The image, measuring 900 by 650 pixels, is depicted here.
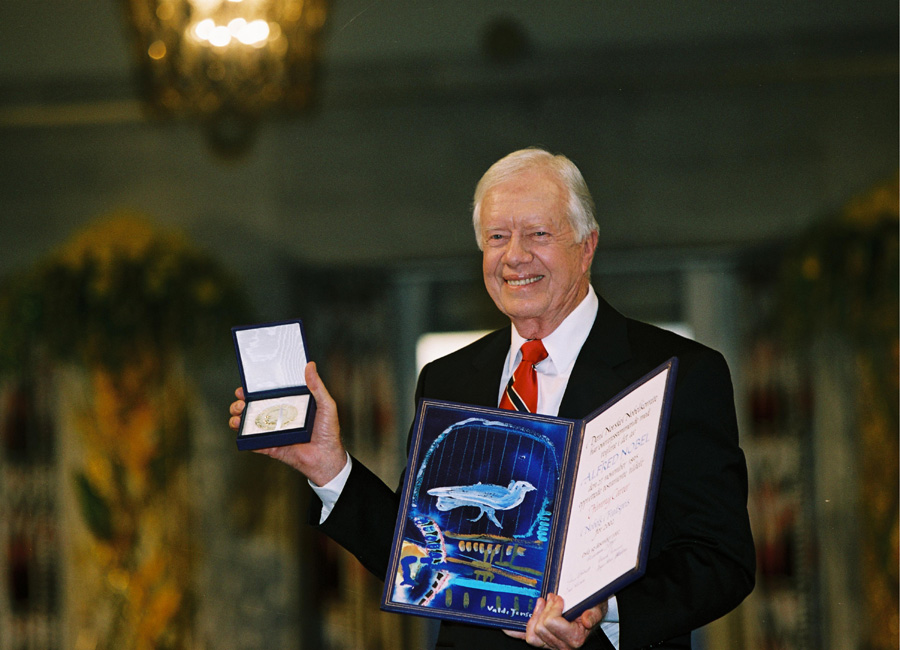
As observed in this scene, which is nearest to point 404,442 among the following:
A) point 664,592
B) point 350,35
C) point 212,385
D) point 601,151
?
point 212,385

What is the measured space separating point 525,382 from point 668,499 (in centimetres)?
39

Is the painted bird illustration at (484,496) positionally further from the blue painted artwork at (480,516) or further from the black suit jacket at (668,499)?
the black suit jacket at (668,499)

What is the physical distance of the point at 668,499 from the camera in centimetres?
183

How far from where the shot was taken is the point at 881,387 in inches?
142

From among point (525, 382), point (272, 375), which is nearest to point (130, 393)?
point (272, 375)

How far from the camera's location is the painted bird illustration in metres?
1.78

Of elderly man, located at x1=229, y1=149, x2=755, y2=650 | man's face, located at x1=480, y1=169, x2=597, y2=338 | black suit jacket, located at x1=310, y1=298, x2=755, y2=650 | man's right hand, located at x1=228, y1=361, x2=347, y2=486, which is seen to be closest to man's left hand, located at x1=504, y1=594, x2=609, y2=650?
elderly man, located at x1=229, y1=149, x2=755, y2=650

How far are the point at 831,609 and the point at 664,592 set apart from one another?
2.16 m

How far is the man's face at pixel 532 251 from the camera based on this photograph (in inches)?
82.4

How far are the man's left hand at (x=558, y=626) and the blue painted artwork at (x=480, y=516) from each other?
0.05 metres

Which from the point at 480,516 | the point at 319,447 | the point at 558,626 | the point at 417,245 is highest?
the point at 417,245

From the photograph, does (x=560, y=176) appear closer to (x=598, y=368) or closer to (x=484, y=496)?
(x=598, y=368)

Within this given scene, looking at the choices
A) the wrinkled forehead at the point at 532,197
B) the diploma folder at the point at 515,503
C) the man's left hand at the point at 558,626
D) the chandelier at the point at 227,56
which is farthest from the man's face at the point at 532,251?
the chandelier at the point at 227,56

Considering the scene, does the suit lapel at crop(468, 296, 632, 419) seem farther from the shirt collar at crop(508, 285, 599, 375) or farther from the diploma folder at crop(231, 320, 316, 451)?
the diploma folder at crop(231, 320, 316, 451)
